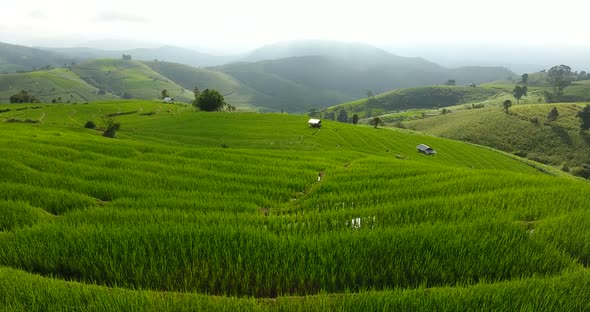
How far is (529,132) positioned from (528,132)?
383mm

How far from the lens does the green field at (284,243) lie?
175 inches

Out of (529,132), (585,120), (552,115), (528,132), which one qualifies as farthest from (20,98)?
(585,120)

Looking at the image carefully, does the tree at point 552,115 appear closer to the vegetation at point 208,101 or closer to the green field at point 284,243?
the vegetation at point 208,101

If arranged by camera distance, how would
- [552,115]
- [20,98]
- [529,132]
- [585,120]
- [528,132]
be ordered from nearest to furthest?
[585,120] < [529,132] < [528,132] < [20,98] < [552,115]

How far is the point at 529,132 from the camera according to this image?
470 ft

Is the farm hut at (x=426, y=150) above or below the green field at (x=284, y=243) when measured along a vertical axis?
below

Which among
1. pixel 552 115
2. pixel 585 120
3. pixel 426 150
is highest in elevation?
pixel 552 115

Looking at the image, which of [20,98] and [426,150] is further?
[20,98]

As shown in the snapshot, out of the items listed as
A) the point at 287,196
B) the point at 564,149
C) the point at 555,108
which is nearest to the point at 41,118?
the point at 287,196

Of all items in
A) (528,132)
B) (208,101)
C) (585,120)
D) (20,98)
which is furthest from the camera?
(20,98)

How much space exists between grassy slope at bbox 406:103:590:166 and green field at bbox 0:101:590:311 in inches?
5485

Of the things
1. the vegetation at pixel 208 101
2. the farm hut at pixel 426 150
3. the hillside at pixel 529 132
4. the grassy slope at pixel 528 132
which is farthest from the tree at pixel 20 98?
the grassy slope at pixel 528 132

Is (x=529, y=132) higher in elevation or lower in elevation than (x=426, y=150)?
higher

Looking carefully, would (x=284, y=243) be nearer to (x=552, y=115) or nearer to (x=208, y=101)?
(x=208, y=101)
